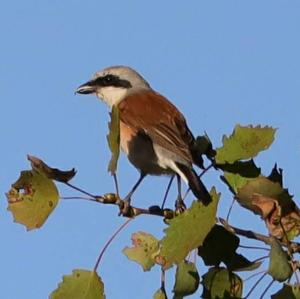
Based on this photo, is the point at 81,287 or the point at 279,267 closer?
the point at 279,267

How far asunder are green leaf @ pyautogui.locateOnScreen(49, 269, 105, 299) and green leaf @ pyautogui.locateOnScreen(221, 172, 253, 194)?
560mm

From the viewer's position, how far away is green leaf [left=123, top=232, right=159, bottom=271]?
122 inches

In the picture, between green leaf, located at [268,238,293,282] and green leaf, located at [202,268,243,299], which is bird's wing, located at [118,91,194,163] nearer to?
green leaf, located at [202,268,243,299]

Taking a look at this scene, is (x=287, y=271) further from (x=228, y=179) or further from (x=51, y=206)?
(x=51, y=206)

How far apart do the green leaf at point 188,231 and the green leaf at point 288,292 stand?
308 millimetres

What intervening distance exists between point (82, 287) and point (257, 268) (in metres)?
0.60

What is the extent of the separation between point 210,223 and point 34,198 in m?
0.72

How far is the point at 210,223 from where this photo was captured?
2.59 meters

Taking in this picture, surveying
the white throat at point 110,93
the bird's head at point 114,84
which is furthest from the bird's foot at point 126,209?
the white throat at point 110,93

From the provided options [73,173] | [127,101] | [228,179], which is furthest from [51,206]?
[127,101]

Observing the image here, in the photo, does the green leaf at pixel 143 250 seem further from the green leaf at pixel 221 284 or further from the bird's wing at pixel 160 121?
the bird's wing at pixel 160 121

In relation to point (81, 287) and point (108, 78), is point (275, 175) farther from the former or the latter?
point (108, 78)

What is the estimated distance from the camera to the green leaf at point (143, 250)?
3098 millimetres

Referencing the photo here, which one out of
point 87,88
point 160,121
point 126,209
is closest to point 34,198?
point 126,209
